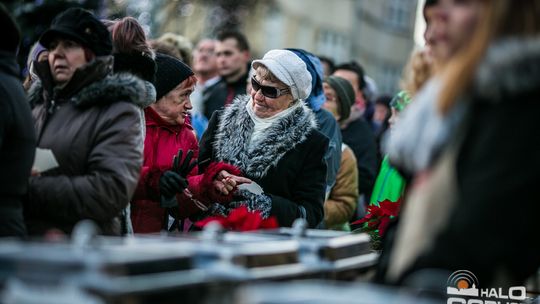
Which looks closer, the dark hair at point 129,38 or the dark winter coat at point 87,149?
the dark winter coat at point 87,149

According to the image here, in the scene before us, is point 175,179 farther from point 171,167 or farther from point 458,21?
point 458,21

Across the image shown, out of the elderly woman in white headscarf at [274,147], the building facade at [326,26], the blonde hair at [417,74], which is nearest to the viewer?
the blonde hair at [417,74]

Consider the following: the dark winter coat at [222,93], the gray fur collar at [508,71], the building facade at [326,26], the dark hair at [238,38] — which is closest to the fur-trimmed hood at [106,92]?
the gray fur collar at [508,71]

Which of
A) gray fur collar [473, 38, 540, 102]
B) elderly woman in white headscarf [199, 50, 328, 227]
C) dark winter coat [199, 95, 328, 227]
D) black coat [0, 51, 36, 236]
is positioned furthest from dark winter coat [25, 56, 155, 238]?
gray fur collar [473, 38, 540, 102]

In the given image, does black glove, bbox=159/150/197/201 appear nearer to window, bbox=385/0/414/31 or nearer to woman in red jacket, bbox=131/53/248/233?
woman in red jacket, bbox=131/53/248/233

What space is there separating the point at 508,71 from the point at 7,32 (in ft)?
8.73

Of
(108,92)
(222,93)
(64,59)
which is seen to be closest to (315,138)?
(108,92)

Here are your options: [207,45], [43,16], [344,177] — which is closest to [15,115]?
[344,177]

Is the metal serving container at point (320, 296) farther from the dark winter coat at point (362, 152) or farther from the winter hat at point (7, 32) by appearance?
the dark winter coat at point (362, 152)

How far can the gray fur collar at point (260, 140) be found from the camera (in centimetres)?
705

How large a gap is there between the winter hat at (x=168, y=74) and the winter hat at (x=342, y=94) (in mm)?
2883

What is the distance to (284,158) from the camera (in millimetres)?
7059

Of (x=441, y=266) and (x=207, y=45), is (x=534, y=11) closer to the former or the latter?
(x=441, y=266)

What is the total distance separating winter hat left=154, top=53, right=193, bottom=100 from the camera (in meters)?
7.50
